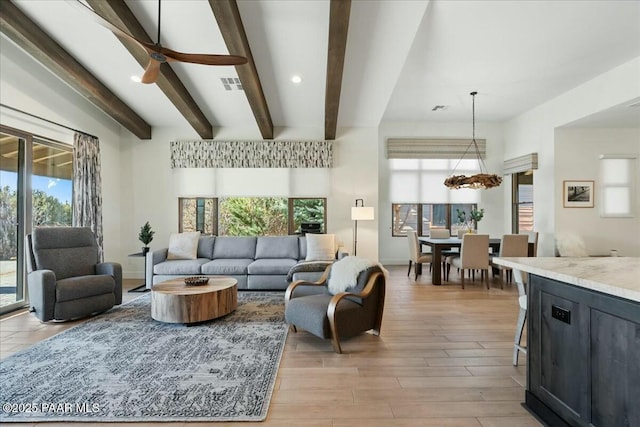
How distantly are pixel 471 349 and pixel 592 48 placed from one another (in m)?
4.24

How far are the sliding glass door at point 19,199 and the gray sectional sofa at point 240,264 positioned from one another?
1.54 m

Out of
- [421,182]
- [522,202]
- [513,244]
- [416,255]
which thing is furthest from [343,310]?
[522,202]

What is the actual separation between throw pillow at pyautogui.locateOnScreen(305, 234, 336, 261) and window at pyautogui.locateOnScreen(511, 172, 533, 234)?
450 cm

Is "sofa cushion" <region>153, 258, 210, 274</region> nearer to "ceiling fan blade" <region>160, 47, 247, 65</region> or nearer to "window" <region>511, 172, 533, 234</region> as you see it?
"ceiling fan blade" <region>160, 47, 247, 65</region>

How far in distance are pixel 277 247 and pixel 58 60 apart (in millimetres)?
3971

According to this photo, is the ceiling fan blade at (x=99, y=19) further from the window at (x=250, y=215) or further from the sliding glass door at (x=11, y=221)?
the window at (x=250, y=215)

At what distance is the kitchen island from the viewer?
1354mm

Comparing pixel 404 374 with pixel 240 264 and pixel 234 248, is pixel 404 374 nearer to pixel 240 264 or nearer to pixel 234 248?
pixel 240 264

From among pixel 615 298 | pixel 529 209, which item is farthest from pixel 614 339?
pixel 529 209

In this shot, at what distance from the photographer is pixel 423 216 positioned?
750 centimetres

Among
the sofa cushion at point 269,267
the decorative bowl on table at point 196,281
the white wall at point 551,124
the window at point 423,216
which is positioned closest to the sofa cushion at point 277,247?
the sofa cushion at point 269,267

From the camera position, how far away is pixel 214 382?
2.22 metres

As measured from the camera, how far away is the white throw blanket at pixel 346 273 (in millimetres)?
3032

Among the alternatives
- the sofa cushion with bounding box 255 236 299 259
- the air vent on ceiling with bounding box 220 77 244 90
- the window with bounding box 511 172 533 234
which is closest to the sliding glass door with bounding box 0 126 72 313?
the air vent on ceiling with bounding box 220 77 244 90
